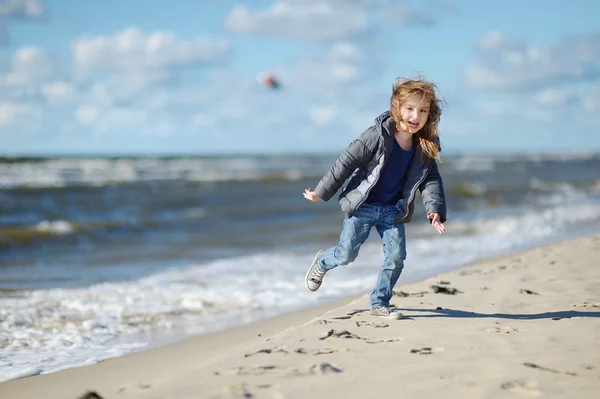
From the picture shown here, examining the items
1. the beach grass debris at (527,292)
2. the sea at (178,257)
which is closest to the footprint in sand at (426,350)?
the sea at (178,257)

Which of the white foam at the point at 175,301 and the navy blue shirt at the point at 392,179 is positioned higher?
the navy blue shirt at the point at 392,179

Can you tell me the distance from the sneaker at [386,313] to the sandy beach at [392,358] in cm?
6

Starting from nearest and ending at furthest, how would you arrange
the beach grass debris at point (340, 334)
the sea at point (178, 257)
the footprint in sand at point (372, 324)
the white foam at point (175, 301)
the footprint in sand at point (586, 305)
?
1. the beach grass debris at point (340, 334)
2. the footprint in sand at point (372, 324)
3. the white foam at point (175, 301)
4. the footprint in sand at point (586, 305)
5. the sea at point (178, 257)

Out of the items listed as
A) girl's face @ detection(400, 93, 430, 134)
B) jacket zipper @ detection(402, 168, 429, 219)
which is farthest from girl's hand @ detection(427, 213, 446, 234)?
girl's face @ detection(400, 93, 430, 134)

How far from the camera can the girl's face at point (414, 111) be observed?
457 cm

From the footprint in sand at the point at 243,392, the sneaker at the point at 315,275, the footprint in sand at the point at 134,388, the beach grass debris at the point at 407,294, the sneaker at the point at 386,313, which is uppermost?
the sneaker at the point at 315,275

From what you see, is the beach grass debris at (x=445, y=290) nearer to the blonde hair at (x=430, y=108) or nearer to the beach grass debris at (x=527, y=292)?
the beach grass debris at (x=527, y=292)

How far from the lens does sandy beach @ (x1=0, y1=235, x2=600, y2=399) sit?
3197 millimetres

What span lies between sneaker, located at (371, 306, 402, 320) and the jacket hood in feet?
4.05

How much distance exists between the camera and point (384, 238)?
4.86 m

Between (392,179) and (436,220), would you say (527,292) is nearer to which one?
(436,220)

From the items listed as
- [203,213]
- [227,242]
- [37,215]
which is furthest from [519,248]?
[37,215]

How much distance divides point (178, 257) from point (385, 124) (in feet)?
19.5

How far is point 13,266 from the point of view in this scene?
9367 millimetres
